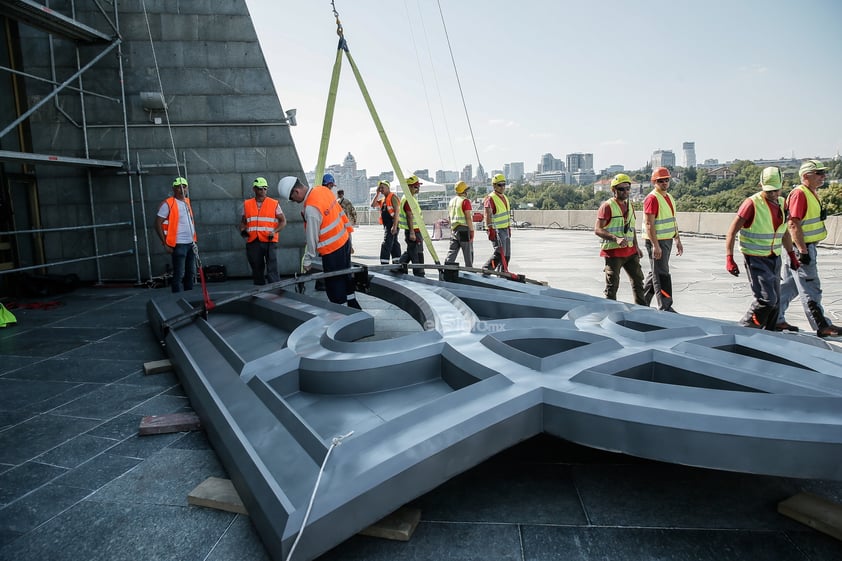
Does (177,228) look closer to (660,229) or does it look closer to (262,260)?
(262,260)

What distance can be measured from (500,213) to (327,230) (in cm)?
406

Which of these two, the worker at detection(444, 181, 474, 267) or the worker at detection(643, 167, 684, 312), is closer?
the worker at detection(643, 167, 684, 312)

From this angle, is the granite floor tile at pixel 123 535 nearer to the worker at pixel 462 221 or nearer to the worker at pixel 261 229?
the worker at pixel 261 229

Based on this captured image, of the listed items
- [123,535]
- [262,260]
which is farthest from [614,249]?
[123,535]

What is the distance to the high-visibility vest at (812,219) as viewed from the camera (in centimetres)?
601

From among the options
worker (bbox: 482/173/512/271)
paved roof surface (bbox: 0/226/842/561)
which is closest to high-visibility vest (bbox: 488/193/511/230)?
worker (bbox: 482/173/512/271)

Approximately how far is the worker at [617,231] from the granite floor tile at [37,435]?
5518 mm

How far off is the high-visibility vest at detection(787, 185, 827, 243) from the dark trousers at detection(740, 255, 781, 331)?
70cm

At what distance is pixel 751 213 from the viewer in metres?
5.75

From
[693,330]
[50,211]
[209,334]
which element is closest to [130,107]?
[50,211]

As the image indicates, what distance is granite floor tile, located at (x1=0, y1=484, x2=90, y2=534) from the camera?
2.51 m

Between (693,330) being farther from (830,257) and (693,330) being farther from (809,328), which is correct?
(830,257)

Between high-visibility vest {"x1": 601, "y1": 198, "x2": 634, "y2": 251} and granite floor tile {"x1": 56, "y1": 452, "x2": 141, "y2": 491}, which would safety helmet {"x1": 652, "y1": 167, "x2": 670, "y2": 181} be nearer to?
high-visibility vest {"x1": 601, "y1": 198, "x2": 634, "y2": 251}

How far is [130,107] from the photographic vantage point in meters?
10.4
